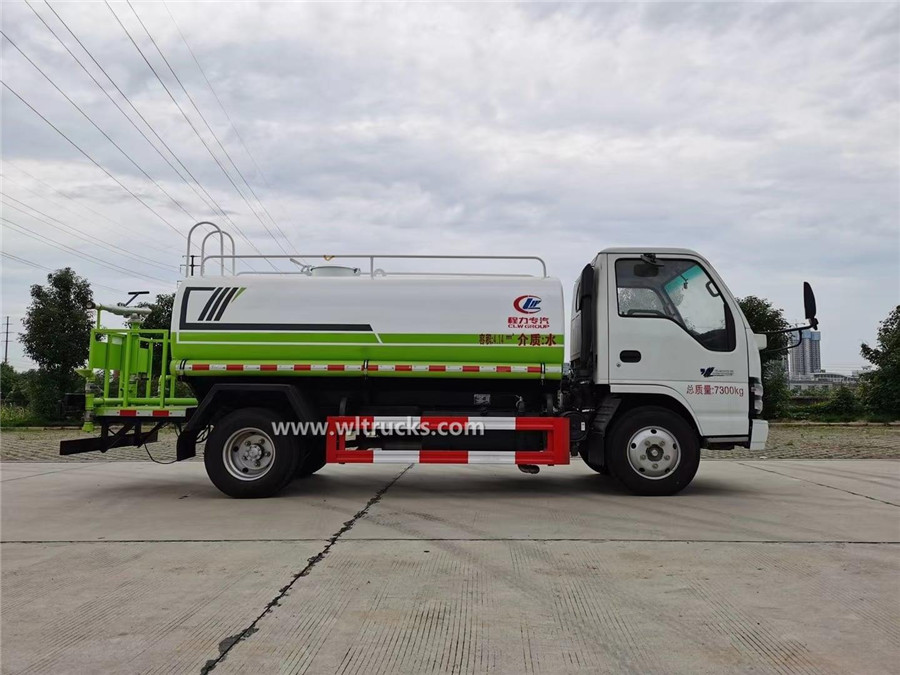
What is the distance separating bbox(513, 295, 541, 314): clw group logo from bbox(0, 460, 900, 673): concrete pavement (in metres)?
2.19

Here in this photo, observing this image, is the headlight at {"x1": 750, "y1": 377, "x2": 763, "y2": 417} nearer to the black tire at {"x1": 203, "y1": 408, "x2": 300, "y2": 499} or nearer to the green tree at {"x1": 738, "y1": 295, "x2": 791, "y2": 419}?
the black tire at {"x1": 203, "y1": 408, "x2": 300, "y2": 499}

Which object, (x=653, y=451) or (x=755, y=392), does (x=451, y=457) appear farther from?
(x=755, y=392)

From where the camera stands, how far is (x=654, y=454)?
8188 millimetres

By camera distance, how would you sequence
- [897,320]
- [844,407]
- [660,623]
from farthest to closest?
1. [897,320]
2. [844,407]
3. [660,623]

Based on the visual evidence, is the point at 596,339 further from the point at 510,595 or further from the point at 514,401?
the point at 510,595

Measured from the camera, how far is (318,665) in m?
3.39

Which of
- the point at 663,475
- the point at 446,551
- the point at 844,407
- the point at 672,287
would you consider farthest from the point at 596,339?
the point at 844,407

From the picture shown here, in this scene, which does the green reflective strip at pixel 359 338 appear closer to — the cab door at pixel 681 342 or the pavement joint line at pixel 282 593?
the cab door at pixel 681 342

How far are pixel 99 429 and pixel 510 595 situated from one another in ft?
21.5

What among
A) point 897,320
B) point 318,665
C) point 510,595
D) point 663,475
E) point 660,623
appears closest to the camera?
point 318,665

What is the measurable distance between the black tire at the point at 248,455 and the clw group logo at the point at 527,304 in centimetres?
302

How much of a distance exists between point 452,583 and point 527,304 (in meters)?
4.16

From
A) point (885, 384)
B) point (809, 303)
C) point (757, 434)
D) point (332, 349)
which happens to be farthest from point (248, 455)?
point (885, 384)

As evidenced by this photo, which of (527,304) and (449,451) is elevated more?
(527,304)
